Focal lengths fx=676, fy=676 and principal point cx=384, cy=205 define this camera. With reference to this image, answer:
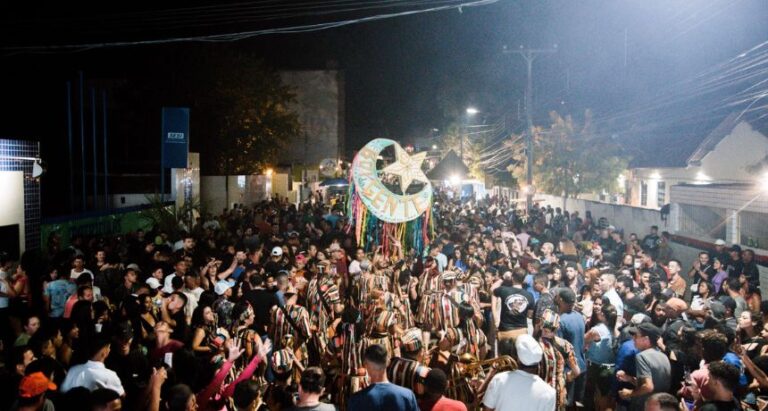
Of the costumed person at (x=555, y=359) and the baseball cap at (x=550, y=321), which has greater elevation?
the baseball cap at (x=550, y=321)

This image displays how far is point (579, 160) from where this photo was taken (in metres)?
30.0

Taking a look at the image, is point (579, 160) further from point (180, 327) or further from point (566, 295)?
point (180, 327)

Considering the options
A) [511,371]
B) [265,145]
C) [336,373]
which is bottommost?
[336,373]

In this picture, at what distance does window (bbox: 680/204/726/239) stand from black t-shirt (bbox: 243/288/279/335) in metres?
12.5

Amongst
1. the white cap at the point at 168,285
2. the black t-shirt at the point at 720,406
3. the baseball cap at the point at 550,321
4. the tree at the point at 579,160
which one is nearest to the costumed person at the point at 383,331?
the baseball cap at the point at 550,321

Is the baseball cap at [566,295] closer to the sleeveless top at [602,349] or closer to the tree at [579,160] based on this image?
the sleeveless top at [602,349]

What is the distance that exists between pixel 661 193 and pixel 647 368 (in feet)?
67.3

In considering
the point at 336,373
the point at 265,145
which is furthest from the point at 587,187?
the point at 336,373

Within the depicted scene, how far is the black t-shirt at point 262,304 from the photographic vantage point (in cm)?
747

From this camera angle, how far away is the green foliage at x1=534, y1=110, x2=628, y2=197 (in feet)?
96.8

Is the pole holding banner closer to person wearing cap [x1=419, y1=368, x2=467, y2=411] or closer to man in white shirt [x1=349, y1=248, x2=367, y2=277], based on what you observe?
man in white shirt [x1=349, y1=248, x2=367, y2=277]

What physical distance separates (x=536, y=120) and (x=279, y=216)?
84.4 feet

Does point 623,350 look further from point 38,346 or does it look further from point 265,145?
point 265,145

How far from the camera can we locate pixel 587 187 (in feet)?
98.9
